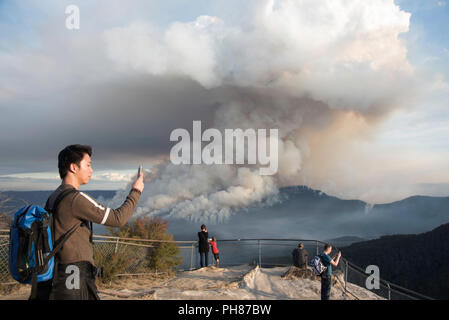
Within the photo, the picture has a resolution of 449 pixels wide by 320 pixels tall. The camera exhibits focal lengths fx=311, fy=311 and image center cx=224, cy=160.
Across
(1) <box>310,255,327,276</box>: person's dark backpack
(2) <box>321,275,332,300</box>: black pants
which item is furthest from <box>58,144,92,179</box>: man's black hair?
(2) <box>321,275,332,300</box>: black pants

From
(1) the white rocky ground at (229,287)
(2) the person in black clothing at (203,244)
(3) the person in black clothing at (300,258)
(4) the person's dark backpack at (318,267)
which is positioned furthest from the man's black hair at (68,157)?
(3) the person in black clothing at (300,258)

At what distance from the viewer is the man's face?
2819 millimetres

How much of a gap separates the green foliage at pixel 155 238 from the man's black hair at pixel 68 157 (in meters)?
10.9

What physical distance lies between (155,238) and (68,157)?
11.7m

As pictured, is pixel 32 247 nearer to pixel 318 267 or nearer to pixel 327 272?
pixel 318 267

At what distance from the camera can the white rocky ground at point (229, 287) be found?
27.9ft

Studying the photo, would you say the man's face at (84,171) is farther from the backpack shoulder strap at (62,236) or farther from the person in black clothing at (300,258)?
the person in black clothing at (300,258)

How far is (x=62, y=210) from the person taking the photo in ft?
8.34
